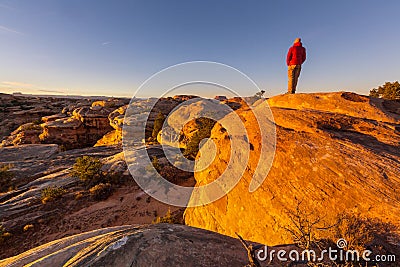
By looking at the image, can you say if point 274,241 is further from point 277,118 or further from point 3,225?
point 3,225

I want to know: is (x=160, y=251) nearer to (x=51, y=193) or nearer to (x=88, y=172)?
(x=51, y=193)

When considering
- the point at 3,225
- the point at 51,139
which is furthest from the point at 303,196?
the point at 51,139

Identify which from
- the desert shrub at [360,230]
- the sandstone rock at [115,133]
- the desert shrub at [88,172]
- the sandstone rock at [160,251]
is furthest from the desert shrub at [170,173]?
the sandstone rock at [115,133]

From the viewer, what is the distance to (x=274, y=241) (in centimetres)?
382

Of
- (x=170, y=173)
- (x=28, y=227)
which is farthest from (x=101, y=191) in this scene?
(x=170, y=173)

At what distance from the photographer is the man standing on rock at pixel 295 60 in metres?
8.01

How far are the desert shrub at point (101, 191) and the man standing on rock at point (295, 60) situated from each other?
39.4ft

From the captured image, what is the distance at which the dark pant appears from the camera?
8.31 meters

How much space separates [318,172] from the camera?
3971mm

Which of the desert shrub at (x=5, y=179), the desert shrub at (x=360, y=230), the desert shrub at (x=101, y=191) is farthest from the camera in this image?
the desert shrub at (x=5, y=179)

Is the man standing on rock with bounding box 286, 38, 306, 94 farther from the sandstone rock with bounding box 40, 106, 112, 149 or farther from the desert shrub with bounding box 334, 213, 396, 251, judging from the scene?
the sandstone rock with bounding box 40, 106, 112, 149

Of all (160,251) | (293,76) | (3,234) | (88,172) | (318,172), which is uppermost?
(293,76)

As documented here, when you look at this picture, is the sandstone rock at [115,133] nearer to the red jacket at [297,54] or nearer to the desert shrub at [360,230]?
the red jacket at [297,54]

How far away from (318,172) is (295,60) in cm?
622
